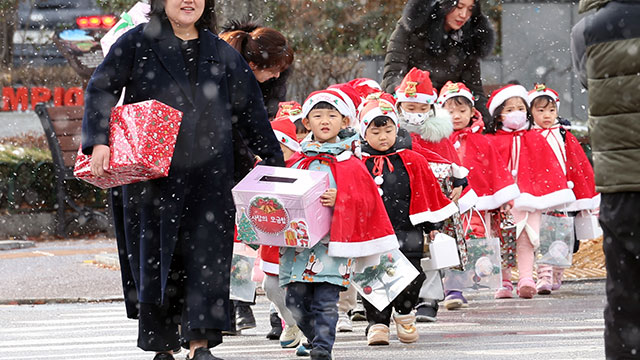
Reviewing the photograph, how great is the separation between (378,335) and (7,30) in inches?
810

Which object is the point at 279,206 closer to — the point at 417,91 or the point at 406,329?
the point at 406,329

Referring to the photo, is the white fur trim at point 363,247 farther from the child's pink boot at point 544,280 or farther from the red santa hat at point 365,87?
the child's pink boot at point 544,280

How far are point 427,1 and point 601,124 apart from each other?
5.40 metres

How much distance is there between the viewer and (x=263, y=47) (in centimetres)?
845

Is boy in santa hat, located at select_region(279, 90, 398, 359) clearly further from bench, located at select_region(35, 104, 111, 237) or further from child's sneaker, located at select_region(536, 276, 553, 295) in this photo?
bench, located at select_region(35, 104, 111, 237)

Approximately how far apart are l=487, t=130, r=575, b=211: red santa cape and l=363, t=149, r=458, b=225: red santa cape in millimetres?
2810

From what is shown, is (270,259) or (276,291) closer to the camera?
(270,259)

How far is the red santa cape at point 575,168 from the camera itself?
11227 mm

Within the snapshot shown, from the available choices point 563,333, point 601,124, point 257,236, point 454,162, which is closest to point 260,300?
point 454,162

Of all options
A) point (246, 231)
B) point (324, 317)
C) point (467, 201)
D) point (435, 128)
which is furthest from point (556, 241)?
point (246, 231)

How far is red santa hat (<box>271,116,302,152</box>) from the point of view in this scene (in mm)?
8539

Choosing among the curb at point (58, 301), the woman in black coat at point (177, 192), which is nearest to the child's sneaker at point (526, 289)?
the curb at point (58, 301)

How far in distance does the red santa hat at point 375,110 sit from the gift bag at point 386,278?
0.88 metres

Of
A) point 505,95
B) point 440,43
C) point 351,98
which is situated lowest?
point 505,95
